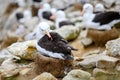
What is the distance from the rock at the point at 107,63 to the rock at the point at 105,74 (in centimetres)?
10

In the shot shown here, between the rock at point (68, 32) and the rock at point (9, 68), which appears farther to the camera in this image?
the rock at point (68, 32)

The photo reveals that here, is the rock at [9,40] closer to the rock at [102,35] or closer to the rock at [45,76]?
the rock at [102,35]

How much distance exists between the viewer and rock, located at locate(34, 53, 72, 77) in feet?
28.2

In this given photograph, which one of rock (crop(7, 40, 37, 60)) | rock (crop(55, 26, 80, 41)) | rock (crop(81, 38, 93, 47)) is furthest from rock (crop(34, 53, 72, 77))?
rock (crop(55, 26, 80, 41))

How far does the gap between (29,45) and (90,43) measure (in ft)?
9.11

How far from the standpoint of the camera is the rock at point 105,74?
8253mm

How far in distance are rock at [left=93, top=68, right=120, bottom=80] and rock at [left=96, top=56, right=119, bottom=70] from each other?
100 millimetres

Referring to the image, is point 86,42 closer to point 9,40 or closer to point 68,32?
point 68,32

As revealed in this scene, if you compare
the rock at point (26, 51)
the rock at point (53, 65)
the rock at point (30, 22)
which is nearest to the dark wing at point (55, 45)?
the rock at point (53, 65)

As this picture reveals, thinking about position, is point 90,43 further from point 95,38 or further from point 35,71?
point 35,71

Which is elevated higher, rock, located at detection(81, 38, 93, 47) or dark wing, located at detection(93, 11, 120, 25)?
dark wing, located at detection(93, 11, 120, 25)

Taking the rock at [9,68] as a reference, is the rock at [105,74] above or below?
above

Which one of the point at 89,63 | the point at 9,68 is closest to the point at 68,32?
the point at 9,68

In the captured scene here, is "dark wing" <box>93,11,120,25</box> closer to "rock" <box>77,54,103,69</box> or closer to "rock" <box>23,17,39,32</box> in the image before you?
"rock" <box>77,54,103,69</box>
